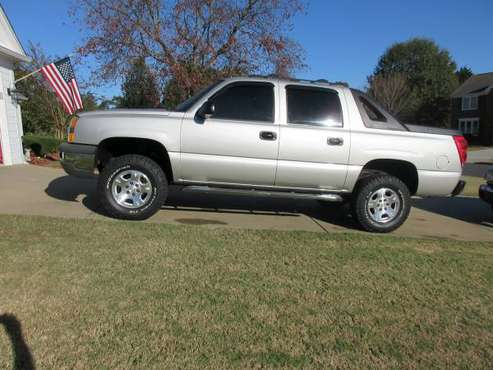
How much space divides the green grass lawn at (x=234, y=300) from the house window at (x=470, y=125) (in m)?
46.7

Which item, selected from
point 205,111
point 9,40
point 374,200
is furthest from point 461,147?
point 9,40

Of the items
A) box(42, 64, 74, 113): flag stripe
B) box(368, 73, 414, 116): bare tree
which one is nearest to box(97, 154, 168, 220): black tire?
box(42, 64, 74, 113): flag stripe

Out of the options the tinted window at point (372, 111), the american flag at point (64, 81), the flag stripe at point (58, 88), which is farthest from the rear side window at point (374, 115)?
the flag stripe at point (58, 88)

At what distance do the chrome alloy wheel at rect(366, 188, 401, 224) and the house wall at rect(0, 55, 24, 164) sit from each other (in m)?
10.3

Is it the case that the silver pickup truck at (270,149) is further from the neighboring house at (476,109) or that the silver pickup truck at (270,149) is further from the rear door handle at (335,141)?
the neighboring house at (476,109)

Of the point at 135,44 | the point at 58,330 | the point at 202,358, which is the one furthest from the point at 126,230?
the point at 135,44

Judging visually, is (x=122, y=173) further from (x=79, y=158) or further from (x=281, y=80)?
(x=281, y=80)

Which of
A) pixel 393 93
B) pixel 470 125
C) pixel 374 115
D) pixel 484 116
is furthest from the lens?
pixel 393 93

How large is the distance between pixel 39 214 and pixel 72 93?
836cm

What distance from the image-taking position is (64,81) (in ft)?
42.0

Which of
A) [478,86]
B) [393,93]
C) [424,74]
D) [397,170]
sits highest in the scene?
[424,74]

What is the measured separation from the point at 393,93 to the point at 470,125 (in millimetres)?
A: 8767

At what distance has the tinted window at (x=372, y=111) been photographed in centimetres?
581

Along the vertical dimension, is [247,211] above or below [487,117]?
below
